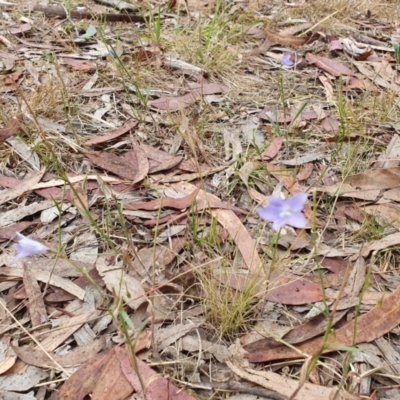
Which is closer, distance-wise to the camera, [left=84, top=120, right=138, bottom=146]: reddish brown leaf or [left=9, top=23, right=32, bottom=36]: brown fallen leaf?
[left=84, top=120, right=138, bottom=146]: reddish brown leaf

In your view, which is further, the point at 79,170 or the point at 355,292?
the point at 79,170

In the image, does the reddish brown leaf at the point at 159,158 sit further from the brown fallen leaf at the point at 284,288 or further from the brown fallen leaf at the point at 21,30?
the brown fallen leaf at the point at 21,30

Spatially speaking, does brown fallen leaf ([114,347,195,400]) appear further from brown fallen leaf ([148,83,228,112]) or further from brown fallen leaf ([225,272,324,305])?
brown fallen leaf ([148,83,228,112])

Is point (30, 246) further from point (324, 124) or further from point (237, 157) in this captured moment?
point (324, 124)

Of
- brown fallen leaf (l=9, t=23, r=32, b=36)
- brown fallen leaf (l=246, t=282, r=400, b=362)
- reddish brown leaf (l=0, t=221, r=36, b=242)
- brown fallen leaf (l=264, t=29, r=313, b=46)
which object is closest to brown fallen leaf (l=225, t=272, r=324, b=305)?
brown fallen leaf (l=246, t=282, r=400, b=362)

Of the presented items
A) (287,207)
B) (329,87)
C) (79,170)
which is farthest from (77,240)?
(329,87)

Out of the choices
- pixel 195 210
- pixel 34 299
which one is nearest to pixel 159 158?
pixel 195 210

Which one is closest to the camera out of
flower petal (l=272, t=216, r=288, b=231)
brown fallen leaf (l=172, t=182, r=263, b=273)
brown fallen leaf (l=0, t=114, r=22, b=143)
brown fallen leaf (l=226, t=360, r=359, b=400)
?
flower petal (l=272, t=216, r=288, b=231)

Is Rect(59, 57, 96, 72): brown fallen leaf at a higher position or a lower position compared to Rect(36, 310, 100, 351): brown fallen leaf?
higher
